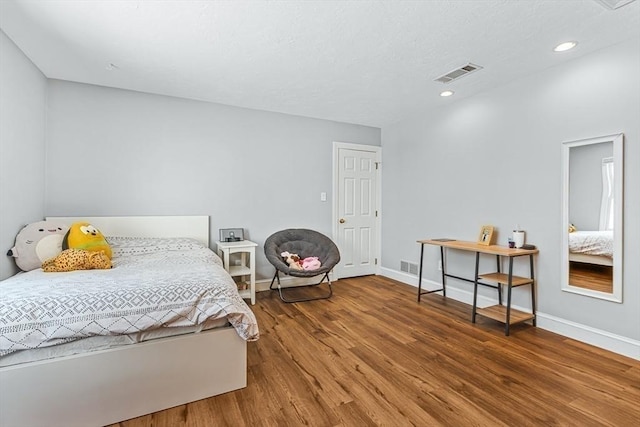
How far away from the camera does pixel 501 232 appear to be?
3260mm

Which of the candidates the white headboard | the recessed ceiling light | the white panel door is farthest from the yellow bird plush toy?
the recessed ceiling light

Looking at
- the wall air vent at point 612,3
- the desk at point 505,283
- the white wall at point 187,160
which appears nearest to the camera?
the wall air vent at point 612,3

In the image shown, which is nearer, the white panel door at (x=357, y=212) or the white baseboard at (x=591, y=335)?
the white baseboard at (x=591, y=335)

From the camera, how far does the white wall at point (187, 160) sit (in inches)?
126

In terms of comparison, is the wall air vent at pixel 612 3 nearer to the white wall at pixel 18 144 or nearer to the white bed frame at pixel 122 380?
the white bed frame at pixel 122 380

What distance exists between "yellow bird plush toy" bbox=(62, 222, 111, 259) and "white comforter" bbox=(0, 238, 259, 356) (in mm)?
326

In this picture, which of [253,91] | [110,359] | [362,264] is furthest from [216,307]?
[362,264]

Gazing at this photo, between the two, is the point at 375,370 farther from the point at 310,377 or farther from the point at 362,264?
the point at 362,264

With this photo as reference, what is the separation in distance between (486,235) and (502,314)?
0.83m

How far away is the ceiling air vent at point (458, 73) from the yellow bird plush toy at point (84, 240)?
346cm

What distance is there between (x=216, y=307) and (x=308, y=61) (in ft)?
7.04

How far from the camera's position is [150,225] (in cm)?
345

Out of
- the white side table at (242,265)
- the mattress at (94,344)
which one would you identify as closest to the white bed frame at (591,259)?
the mattress at (94,344)

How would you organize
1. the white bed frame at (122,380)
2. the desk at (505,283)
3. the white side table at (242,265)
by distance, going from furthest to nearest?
1. the white side table at (242,265)
2. the desk at (505,283)
3. the white bed frame at (122,380)
